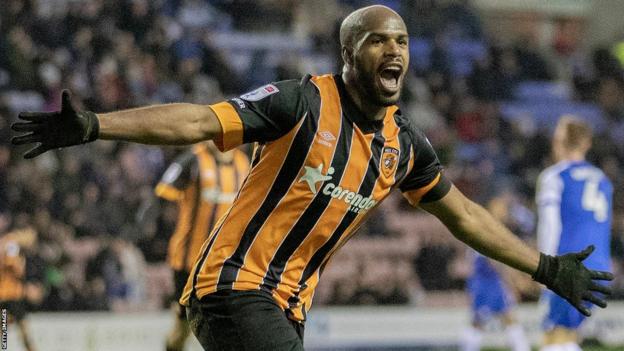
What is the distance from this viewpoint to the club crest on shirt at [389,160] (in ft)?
15.1

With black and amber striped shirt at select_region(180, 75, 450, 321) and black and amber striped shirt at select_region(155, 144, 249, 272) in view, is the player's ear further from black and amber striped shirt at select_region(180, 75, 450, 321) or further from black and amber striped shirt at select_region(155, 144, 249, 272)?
black and amber striped shirt at select_region(155, 144, 249, 272)

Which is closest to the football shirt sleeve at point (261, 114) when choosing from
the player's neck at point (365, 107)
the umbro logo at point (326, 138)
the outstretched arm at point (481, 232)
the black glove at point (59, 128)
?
the umbro logo at point (326, 138)

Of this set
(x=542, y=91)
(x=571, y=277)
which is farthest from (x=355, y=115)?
(x=542, y=91)

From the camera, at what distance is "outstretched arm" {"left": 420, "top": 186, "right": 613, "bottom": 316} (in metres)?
5.02

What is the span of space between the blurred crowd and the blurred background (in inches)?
0.9

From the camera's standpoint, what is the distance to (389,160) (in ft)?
15.2

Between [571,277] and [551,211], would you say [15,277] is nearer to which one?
[551,211]

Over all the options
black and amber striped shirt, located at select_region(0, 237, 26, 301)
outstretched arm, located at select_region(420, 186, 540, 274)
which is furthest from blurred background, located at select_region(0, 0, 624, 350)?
outstretched arm, located at select_region(420, 186, 540, 274)

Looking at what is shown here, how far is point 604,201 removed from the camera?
27.7 feet

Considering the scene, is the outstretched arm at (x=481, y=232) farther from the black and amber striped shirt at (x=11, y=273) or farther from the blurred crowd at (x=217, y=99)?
the black and amber striped shirt at (x=11, y=273)

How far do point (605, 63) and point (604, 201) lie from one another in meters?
11.7

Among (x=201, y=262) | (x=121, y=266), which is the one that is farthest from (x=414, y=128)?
(x=121, y=266)

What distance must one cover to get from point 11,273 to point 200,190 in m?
3.03

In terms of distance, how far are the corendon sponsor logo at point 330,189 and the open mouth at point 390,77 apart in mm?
402
